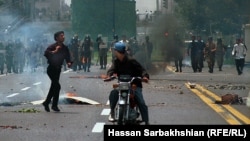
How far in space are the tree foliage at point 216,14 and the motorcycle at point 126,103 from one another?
5304 cm

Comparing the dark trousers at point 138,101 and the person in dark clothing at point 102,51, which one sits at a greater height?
the dark trousers at point 138,101

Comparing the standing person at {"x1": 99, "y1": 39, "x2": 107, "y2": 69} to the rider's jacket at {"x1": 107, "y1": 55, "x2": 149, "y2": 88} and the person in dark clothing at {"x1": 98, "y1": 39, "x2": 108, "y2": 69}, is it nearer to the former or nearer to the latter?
the person in dark clothing at {"x1": 98, "y1": 39, "x2": 108, "y2": 69}

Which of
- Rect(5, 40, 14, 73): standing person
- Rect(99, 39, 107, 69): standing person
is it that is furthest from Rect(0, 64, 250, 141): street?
Rect(99, 39, 107, 69): standing person

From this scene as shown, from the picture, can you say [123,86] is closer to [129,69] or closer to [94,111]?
[129,69]

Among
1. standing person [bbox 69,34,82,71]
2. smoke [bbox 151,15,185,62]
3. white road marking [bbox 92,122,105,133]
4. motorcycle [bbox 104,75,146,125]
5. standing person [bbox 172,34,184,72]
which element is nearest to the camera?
motorcycle [bbox 104,75,146,125]

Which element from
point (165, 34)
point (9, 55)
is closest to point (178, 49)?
point (165, 34)

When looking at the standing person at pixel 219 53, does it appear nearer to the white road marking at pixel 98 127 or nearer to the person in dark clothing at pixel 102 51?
the person in dark clothing at pixel 102 51

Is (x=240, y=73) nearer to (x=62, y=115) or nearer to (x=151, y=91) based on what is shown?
A: (x=151, y=91)

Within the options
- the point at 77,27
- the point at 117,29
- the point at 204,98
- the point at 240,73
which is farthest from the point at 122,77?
the point at 117,29

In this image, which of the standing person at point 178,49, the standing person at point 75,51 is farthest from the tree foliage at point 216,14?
the standing person at point 178,49

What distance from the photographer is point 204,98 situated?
73.7ft

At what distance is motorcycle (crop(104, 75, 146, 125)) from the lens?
13.2m

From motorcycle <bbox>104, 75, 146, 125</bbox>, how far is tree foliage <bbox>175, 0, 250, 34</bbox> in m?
53.0

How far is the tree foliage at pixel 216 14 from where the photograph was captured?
220 feet
